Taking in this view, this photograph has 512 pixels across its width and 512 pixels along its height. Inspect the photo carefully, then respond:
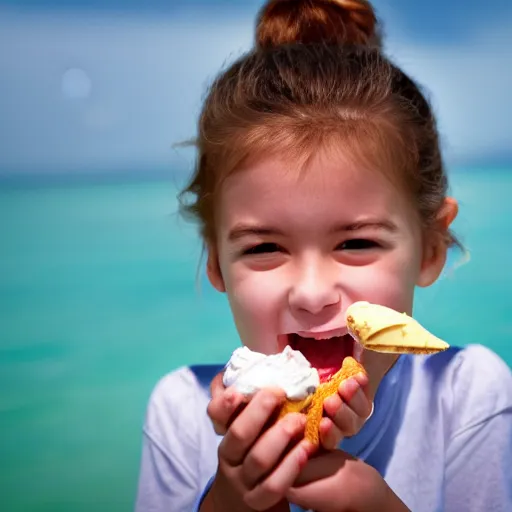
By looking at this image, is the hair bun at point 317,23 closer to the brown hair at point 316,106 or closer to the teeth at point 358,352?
the brown hair at point 316,106

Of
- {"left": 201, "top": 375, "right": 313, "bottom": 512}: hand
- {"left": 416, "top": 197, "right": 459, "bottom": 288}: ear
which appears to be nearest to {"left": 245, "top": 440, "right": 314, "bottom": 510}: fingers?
{"left": 201, "top": 375, "right": 313, "bottom": 512}: hand

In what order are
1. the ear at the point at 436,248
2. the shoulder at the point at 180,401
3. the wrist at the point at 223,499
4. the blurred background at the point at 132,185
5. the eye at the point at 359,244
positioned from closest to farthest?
1. the wrist at the point at 223,499
2. the eye at the point at 359,244
3. the ear at the point at 436,248
4. the shoulder at the point at 180,401
5. the blurred background at the point at 132,185

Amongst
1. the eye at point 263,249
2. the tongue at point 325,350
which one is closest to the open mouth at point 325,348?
the tongue at point 325,350

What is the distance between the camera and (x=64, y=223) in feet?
7.72

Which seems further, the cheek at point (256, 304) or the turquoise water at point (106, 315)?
the turquoise water at point (106, 315)

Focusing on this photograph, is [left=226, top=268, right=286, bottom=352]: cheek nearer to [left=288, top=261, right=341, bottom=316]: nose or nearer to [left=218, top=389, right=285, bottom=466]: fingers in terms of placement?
[left=288, top=261, right=341, bottom=316]: nose

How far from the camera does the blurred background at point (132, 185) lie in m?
2.13

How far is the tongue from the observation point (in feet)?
3.39

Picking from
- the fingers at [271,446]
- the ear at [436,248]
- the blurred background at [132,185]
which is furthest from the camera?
the blurred background at [132,185]

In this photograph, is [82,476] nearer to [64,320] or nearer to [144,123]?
[64,320]

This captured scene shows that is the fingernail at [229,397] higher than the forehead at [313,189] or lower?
lower

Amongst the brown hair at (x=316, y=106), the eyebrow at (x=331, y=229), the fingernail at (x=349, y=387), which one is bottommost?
the fingernail at (x=349, y=387)

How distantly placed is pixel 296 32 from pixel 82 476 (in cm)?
107

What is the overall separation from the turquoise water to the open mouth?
0.82 meters
